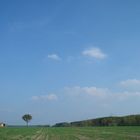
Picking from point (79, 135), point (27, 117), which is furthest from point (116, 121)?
point (79, 135)

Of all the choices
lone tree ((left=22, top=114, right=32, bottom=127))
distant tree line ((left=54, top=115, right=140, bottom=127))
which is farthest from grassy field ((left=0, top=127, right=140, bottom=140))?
lone tree ((left=22, top=114, right=32, bottom=127))

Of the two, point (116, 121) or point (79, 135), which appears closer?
point (79, 135)

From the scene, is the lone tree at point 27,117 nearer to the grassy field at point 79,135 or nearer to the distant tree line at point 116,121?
the distant tree line at point 116,121

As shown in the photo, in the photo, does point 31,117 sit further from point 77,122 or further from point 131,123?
point 131,123

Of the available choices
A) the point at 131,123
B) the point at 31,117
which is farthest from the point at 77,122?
the point at 131,123

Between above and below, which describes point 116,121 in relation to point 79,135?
above

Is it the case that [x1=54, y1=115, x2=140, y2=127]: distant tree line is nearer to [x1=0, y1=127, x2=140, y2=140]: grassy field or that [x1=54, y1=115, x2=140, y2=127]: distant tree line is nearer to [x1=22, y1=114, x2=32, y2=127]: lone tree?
[x1=22, y1=114, x2=32, y2=127]: lone tree

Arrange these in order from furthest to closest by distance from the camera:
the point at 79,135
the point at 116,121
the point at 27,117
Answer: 1. the point at 27,117
2. the point at 116,121
3. the point at 79,135

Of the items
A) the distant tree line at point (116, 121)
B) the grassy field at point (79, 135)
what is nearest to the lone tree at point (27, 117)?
the distant tree line at point (116, 121)

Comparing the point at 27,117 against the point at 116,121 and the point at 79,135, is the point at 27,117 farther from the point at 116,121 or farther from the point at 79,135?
the point at 79,135

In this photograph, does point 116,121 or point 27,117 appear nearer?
point 116,121

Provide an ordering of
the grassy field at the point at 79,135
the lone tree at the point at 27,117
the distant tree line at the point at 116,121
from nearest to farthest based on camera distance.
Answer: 1. the grassy field at the point at 79,135
2. the distant tree line at the point at 116,121
3. the lone tree at the point at 27,117

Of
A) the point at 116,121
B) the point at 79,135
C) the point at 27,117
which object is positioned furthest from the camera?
the point at 27,117

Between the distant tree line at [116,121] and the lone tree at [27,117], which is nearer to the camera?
the distant tree line at [116,121]
